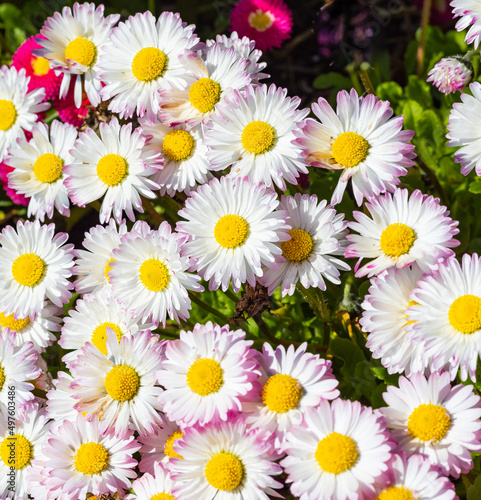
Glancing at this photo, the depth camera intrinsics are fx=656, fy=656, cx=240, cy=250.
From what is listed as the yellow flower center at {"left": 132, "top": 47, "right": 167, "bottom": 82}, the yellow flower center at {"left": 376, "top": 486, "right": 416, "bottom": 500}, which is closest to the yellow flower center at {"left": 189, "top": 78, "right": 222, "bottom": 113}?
the yellow flower center at {"left": 132, "top": 47, "right": 167, "bottom": 82}

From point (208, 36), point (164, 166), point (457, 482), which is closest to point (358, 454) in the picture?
point (457, 482)

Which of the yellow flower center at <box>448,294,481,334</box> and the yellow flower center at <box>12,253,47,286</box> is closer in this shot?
the yellow flower center at <box>448,294,481,334</box>

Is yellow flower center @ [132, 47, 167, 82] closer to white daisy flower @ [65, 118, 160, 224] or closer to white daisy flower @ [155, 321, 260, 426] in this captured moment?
white daisy flower @ [65, 118, 160, 224]

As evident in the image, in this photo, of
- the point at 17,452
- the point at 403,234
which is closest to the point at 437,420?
the point at 403,234

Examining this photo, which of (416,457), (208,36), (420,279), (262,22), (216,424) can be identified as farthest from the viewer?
(208,36)

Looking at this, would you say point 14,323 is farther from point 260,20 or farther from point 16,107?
point 260,20

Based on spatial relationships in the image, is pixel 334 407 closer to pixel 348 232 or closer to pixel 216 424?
pixel 216 424
